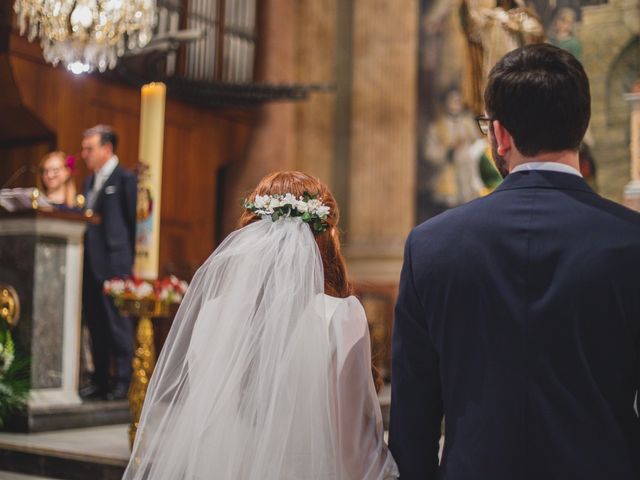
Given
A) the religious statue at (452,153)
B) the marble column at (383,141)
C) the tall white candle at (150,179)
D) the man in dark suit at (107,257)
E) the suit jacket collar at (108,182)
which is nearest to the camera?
the tall white candle at (150,179)

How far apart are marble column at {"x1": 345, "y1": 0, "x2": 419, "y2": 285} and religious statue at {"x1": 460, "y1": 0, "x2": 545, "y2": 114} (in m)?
2.28

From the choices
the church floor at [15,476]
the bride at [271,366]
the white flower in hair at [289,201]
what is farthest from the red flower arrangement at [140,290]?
the white flower in hair at [289,201]

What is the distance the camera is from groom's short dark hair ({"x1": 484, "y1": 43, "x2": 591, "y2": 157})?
6.10 feet

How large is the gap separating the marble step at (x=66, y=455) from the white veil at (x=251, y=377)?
6.52 ft

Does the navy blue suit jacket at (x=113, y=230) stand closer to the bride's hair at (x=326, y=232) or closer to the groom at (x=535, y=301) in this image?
the bride's hair at (x=326, y=232)

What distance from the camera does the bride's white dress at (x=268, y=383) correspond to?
254 cm

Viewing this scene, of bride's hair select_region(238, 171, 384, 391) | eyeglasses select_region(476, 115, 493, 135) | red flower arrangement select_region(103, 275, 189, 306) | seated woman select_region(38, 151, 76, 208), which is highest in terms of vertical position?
seated woman select_region(38, 151, 76, 208)

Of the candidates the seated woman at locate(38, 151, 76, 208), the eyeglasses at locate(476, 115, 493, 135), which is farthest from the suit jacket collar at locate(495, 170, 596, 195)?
the seated woman at locate(38, 151, 76, 208)

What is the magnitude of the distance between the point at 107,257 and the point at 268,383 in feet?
14.7

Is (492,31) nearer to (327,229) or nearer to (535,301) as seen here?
(327,229)

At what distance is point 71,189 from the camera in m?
7.32

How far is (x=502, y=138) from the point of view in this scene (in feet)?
6.38

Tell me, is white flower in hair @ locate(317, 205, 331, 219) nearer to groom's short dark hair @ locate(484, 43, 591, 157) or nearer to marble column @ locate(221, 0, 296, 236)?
groom's short dark hair @ locate(484, 43, 591, 157)

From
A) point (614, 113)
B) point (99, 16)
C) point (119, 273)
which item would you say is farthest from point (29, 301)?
point (614, 113)
